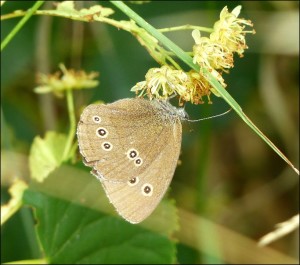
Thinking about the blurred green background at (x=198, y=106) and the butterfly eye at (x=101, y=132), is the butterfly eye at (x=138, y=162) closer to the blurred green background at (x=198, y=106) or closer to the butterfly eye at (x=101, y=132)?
the butterfly eye at (x=101, y=132)

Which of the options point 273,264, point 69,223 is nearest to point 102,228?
point 69,223

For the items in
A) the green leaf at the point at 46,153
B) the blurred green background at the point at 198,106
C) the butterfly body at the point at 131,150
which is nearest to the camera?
the butterfly body at the point at 131,150

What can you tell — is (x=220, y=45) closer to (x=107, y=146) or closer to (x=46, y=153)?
(x=107, y=146)

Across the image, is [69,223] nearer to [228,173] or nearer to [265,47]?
[265,47]

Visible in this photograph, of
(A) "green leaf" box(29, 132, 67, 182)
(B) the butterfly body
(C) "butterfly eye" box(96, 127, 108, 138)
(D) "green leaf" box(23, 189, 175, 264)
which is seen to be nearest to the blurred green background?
(A) "green leaf" box(29, 132, 67, 182)

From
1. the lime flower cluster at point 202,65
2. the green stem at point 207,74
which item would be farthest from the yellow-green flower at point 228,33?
the green stem at point 207,74

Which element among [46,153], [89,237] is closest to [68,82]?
[46,153]
